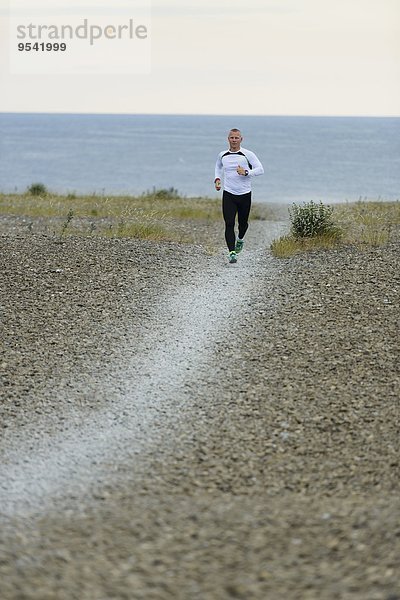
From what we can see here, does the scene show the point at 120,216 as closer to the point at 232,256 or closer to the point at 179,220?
the point at 179,220

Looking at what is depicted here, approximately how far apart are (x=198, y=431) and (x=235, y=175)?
711 cm

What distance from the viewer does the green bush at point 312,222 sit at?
16.3 meters

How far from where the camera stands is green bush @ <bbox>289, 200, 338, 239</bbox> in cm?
1634

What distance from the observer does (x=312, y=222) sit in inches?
648

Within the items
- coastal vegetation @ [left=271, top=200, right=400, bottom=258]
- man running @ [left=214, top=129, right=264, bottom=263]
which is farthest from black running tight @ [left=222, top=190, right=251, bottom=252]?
coastal vegetation @ [left=271, top=200, right=400, bottom=258]

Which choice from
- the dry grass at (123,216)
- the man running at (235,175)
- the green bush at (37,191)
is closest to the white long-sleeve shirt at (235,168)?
the man running at (235,175)

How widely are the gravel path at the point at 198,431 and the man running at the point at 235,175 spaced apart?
1.15 meters

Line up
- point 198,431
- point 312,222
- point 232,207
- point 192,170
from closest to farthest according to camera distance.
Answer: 1. point 198,431
2. point 232,207
3. point 312,222
4. point 192,170

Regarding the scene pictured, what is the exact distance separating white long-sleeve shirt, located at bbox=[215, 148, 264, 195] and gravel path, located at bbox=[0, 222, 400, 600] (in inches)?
59.3

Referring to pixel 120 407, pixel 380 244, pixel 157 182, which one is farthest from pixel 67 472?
pixel 157 182

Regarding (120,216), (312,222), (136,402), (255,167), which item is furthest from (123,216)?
(136,402)

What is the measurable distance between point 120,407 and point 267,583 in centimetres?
360

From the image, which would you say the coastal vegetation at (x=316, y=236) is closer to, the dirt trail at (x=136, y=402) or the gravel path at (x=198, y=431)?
the gravel path at (x=198, y=431)

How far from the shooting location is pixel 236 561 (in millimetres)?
5355
